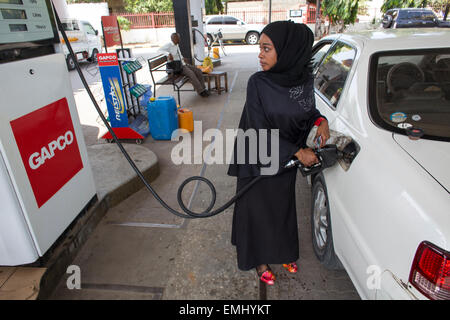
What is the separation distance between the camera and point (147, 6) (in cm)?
2709

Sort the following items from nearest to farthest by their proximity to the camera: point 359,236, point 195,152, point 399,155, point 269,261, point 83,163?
point 399,155, point 359,236, point 269,261, point 83,163, point 195,152

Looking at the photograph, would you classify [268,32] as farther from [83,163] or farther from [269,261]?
[83,163]

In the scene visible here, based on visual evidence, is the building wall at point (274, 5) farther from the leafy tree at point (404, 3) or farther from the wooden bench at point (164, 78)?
the wooden bench at point (164, 78)

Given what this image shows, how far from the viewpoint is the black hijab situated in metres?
1.71

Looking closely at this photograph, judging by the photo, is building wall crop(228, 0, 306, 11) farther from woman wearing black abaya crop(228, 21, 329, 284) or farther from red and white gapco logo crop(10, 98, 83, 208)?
woman wearing black abaya crop(228, 21, 329, 284)

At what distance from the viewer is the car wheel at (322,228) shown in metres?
2.16

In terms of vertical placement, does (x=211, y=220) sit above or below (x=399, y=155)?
below

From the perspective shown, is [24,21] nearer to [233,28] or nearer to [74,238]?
[74,238]

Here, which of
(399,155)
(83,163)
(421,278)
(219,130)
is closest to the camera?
(421,278)

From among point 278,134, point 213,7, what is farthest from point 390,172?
point 213,7

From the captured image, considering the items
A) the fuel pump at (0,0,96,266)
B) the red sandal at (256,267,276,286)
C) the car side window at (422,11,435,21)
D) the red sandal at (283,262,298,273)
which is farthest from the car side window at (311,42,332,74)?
the car side window at (422,11,435,21)

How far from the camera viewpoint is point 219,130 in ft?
17.7
